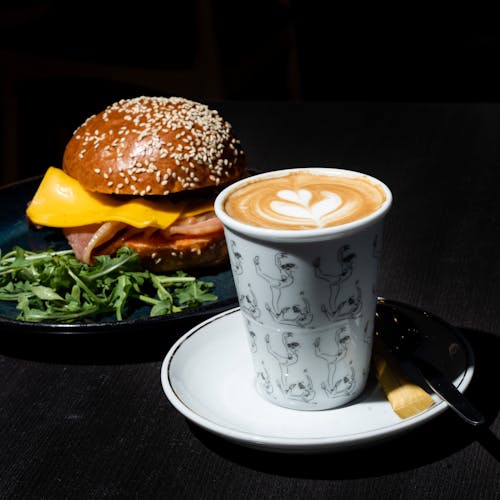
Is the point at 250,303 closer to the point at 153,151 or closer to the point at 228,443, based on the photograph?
the point at 228,443

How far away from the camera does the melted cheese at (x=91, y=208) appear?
1.42 meters

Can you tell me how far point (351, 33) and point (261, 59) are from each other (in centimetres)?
118

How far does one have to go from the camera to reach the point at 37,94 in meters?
3.54

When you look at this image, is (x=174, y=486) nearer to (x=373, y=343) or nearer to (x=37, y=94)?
(x=373, y=343)

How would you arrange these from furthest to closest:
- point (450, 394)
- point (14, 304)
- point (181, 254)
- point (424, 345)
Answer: point (181, 254) < point (14, 304) < point (424, 345) < point (450, 394)

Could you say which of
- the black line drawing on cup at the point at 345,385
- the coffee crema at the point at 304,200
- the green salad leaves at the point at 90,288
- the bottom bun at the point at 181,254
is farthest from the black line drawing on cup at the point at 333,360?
the bottom bun at the point at 181,254

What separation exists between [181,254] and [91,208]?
0.22 m

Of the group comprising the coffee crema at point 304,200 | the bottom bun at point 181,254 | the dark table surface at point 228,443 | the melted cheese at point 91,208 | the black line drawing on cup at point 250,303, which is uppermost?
the coffee crema at point 304,200

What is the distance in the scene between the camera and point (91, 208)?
4.89 ft

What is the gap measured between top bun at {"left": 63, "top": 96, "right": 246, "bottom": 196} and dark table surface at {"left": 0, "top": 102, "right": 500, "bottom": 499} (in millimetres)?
343

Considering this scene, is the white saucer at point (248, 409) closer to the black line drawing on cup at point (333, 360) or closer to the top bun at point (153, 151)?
the black line drawing on cup at point (333, 360)

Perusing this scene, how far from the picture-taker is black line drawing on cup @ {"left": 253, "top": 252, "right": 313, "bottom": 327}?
2.55 feet

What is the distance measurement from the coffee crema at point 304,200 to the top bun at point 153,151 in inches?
21.0

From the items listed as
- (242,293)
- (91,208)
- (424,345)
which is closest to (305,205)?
(242,293)
